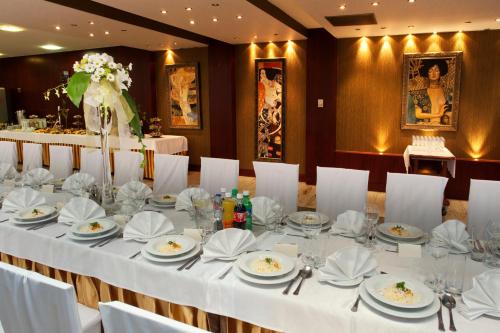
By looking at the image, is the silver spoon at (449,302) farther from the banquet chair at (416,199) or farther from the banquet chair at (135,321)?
the banquet chair at (416,199)

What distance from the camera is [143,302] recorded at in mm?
1951

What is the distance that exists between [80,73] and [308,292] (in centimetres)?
177

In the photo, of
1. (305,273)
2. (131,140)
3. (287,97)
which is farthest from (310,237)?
(287,97)

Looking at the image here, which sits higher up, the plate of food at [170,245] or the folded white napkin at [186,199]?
the folded white napkin at [186,199]

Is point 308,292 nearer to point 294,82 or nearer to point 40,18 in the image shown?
point 40,18

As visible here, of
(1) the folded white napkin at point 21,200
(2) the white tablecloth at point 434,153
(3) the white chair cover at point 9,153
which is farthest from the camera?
(2) the white tablecloth at point 434,153

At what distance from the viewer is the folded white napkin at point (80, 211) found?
239cm

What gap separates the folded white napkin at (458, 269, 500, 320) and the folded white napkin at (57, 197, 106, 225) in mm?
2007

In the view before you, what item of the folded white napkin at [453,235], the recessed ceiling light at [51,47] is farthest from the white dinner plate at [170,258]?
the recessed ceiling light at [51,47]

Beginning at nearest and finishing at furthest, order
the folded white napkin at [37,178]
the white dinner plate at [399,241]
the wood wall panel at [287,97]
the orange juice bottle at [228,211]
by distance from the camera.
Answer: the white dinner plate at [399,241], the orange juice bottle at [228,211], the folded white napkin at [37,178], the wood wall panel at [287,97]

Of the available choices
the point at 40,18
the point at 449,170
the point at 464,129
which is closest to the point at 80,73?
the point at 40,18

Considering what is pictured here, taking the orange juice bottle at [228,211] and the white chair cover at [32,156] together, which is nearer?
the orange juice bottle at [228,211]

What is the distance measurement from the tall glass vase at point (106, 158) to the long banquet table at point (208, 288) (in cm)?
34

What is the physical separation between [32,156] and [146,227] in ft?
9.64
